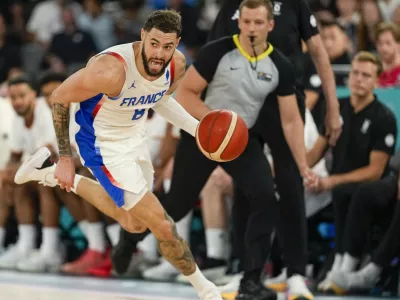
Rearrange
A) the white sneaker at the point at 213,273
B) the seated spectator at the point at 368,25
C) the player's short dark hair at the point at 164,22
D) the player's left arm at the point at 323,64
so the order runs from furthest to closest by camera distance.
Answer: the seated spectator at the point at 368,25 < the white sneaker at the point at 213,273 < the player's left arm at the point at 323,64 < the player's short dark hair at the point at 164,22

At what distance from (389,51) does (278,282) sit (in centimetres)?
234

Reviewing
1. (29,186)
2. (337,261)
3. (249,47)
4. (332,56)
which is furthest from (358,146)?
(29,186)

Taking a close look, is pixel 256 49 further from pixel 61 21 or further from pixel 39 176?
pixel 61 21

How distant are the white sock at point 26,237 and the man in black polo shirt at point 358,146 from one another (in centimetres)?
303

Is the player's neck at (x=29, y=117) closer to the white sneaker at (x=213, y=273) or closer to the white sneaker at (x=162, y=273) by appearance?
the white sneaker at (x=162, y=273)

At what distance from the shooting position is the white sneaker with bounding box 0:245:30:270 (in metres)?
9.02

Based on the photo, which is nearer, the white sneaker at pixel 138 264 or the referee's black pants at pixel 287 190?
the referee's black pants at pixel 287 190

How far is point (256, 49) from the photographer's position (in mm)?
6406

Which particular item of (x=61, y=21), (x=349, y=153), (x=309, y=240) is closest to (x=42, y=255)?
(x=309, y=240)

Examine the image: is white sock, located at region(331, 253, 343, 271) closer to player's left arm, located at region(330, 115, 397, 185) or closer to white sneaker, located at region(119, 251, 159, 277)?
player's left arm, located at region(330, 115, 397, 185)

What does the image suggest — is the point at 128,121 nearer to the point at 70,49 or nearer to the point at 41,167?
the point at 41,167

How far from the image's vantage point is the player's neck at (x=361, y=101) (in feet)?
25.1

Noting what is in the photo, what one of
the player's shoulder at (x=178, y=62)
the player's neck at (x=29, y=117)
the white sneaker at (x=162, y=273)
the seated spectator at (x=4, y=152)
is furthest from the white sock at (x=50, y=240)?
the player's shoulder at (x=178, y=62)

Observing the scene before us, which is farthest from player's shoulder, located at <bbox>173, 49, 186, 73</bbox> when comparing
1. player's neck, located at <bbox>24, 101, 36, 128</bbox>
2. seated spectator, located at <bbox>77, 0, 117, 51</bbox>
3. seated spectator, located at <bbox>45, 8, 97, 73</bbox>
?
seated spectator, located at <bbox>77, 0, 117, 51</bbox>
